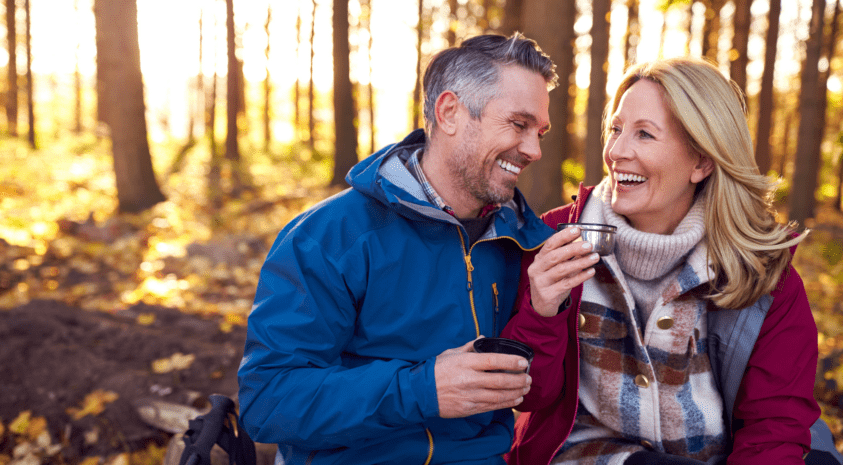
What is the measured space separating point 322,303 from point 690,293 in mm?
1647

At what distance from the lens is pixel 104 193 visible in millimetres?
10742

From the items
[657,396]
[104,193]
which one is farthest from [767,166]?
[104,193]

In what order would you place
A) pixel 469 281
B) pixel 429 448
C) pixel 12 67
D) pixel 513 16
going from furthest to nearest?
pixel 12 67, pixel 513 16, pixel 469 281, pixel 429 448

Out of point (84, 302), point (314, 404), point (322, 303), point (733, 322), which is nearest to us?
point (314, 404)

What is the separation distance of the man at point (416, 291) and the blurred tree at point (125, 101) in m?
8.29

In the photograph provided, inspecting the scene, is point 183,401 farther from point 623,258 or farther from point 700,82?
point 700,82

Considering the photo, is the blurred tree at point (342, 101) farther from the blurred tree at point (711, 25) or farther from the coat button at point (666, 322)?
the coat button at point (666, 322)

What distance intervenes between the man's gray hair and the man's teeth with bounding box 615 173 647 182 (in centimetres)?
62

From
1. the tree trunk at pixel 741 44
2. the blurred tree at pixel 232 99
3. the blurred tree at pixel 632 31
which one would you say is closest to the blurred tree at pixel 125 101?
the blurred tree at pixel 232 99

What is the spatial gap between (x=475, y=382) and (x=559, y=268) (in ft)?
1.84

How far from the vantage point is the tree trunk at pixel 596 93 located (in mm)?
7238

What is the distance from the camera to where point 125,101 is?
359 inches

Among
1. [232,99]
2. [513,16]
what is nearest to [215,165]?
[232,99]

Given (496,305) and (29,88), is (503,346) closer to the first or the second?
(496,305)
